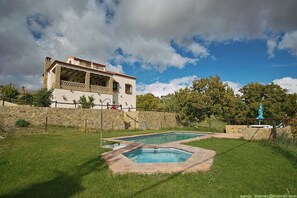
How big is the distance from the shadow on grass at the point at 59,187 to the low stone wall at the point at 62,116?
12003 millimetres

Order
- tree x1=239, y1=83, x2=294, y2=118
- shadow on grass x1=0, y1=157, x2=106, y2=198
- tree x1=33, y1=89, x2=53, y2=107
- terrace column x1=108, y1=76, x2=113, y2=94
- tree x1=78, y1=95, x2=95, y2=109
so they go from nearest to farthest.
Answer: shadow on grass x1=0, y1=157, x2=106, y2=198
tree x1=33, y1=89, x2=53, y2=107
tree x1=78, y1=95, x2=95, y2=109
tree x1=239, y1=83, x2=294, y2=118
terrace column x1=108, y1=76, x2=113, y2=94

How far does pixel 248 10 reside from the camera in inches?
483

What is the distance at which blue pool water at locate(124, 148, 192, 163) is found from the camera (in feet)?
Answer: 24.8

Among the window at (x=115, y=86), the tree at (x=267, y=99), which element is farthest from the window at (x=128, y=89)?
the tree at (x=267, y=99)

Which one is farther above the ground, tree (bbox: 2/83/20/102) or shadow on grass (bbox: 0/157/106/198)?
tree (bbox: 2/83/20/102)

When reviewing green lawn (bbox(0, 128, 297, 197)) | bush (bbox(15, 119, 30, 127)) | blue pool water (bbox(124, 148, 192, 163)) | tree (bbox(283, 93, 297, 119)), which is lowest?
blue pool water (bbox(124, 148, 192, 163))

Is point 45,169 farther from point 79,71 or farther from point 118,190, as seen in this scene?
point 79,71

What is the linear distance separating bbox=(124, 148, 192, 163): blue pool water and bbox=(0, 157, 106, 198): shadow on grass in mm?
3096

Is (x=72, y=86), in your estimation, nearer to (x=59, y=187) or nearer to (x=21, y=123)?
(x=21, y=123)

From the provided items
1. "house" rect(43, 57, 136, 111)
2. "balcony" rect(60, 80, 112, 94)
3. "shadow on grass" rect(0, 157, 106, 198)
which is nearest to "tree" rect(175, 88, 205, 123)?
"house" rect(43, 57, 136, 111)

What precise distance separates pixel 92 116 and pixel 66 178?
48.4 ft

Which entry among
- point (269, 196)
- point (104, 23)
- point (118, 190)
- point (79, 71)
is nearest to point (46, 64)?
point (79, 71)

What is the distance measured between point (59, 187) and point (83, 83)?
2243 centimetres

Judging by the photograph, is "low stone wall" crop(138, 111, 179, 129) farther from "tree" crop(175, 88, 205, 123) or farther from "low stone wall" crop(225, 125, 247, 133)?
"low stone wall" crop(225, 125, 247, 133)
